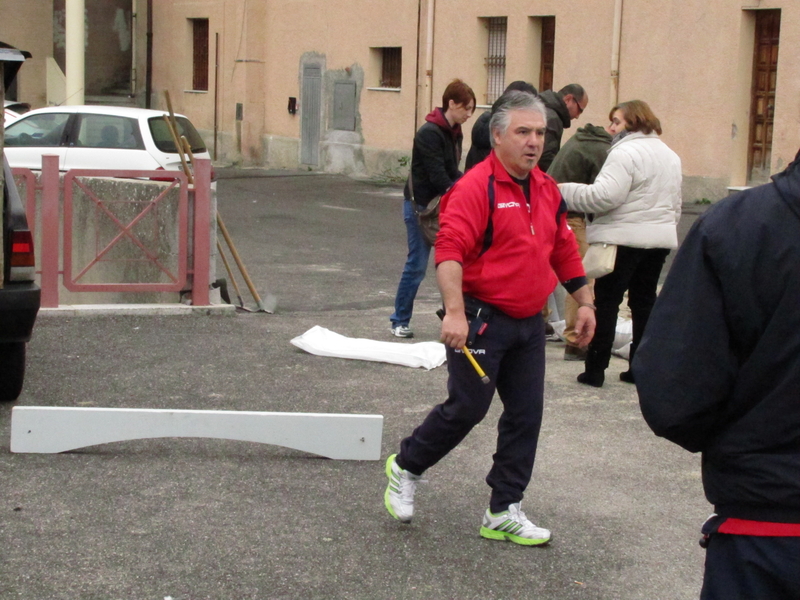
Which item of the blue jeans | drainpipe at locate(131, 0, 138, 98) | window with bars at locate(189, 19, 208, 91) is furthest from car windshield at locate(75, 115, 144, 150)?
drainpipe at locate(131, 0, 138, 98)

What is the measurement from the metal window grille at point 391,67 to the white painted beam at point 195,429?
1979cm

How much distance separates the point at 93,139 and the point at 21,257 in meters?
9.70

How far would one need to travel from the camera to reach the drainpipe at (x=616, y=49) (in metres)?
19.0

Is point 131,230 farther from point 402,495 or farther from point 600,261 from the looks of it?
point 402,495

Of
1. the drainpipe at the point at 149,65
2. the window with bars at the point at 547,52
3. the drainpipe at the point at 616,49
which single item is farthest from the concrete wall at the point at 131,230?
the drainpipe at the point at 149,65

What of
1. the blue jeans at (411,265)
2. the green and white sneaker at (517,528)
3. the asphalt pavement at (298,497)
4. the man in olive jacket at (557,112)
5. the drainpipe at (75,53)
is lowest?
the asphalt pavement at (298,497)

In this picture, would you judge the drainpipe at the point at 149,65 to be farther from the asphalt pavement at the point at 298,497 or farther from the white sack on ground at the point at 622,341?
the white sack on ground at the point at 622,341

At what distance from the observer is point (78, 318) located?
27.7 ft

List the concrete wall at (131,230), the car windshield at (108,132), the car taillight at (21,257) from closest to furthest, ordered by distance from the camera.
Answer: the car taillight at (21,257)
the concrete wall at (131,230)
the car windshield at (108,132)

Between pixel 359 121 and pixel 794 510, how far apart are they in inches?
915

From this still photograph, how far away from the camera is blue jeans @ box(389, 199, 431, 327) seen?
26.3 ft

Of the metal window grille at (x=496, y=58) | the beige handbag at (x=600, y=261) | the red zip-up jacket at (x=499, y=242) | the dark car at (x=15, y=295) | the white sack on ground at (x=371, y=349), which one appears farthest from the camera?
the metal window grille at (x=496, y=58)

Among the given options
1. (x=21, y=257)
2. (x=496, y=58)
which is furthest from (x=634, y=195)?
(x=496, y=58)

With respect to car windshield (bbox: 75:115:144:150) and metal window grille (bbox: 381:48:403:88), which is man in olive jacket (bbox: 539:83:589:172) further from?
metal window grille (bbox: 381:48:403:88)
